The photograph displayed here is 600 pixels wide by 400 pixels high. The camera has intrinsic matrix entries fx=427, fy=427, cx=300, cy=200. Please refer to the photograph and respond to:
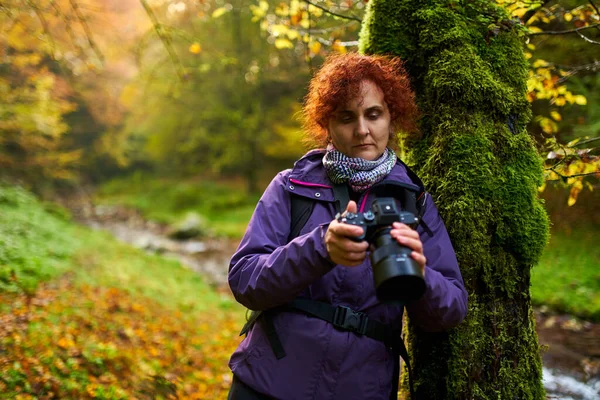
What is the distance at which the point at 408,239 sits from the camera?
4.83 feet

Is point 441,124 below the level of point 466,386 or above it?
above

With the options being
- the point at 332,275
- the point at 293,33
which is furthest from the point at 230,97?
the point at 332,275

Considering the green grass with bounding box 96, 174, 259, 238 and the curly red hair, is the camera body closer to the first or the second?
the curly red hair

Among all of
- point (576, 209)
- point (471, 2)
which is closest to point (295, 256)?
point (471, 2)

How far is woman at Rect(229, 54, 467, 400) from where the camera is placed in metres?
1.69

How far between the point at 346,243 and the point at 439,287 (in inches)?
18.6

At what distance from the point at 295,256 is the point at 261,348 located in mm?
495

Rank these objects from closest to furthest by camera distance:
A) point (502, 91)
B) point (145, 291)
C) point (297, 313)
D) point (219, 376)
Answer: point (297, 313), point (502, 91), point (219, 376), point (145, 291)

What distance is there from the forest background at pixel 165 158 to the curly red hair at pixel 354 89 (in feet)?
1.85

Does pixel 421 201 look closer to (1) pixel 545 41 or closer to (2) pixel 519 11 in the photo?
(2) pixel 519 11

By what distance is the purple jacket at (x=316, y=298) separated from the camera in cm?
169

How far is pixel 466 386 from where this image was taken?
6.63ft

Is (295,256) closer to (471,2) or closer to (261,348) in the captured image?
(261,348)

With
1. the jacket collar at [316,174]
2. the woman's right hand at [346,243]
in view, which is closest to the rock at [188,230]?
the jacket collar at [316,174]
